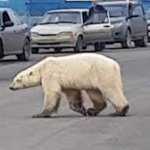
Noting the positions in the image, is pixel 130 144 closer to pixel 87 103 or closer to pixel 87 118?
pixel 87 118

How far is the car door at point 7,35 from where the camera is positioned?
2434 centimetres

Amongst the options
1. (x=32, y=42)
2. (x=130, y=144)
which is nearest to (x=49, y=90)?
(x=130, y=144)

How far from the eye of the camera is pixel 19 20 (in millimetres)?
26125

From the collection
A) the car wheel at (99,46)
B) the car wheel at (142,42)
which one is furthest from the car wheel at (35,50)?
the car wheel at (142,42)

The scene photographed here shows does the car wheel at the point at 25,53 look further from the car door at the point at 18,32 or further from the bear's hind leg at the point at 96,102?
the bear's hind leg at the point at 96,102

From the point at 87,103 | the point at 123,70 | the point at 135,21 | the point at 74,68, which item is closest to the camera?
the point at 74,68

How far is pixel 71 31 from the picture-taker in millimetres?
28875

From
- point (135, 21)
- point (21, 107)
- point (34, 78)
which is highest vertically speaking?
point (34, 78)

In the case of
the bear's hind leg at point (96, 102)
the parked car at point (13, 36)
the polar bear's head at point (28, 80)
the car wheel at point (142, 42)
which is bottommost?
the car wheel at point (142, 42)

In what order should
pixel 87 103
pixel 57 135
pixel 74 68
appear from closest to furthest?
pixel 57 135 < pixel 74 68 < pixel 87 103

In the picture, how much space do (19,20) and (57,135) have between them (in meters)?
16.3

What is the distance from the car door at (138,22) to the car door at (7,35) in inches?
366

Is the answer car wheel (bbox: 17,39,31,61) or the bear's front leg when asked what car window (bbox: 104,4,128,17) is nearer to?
car wheel (bbox: 17,39,31,61)

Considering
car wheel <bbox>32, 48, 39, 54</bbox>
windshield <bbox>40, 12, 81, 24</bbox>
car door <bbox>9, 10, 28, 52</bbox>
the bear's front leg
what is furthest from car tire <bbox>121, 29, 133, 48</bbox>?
the bear's front leg
